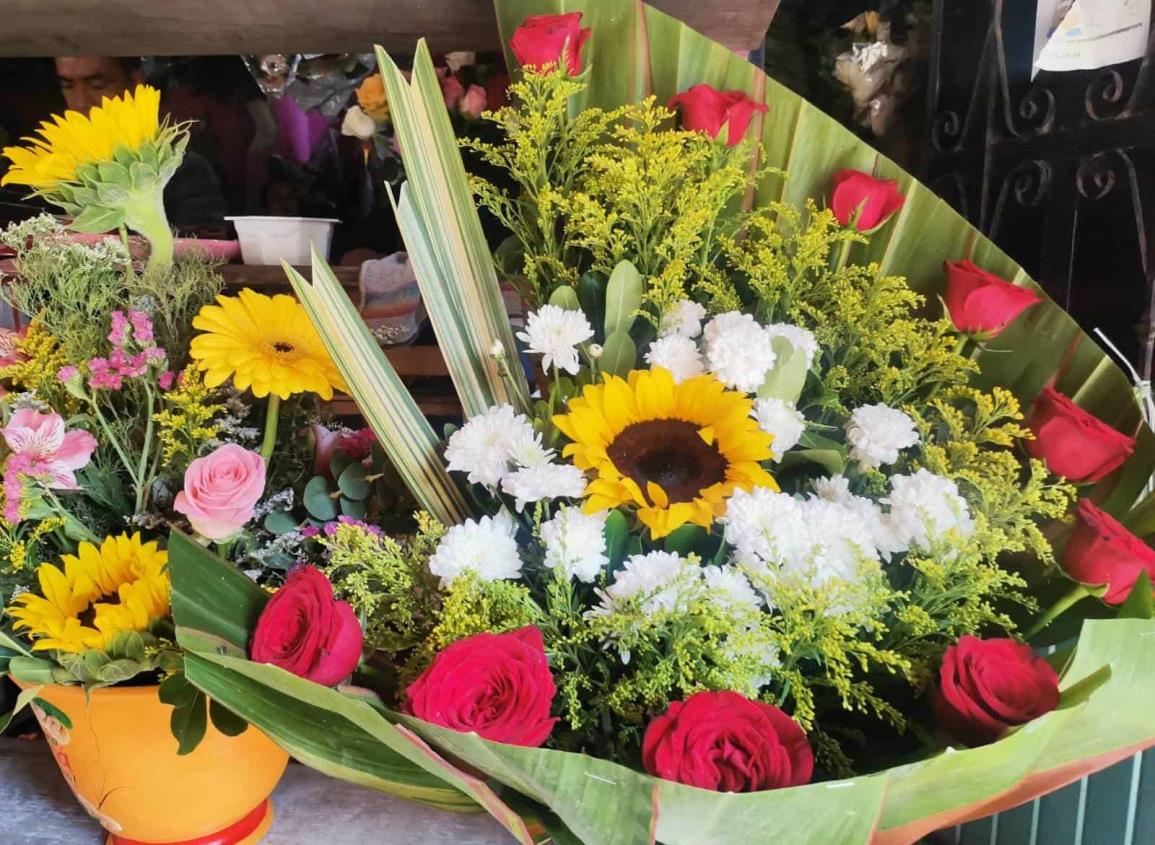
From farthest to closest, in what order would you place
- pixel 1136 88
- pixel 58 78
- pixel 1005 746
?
pixel 58 78, pixel 1136 88, pixel 1005 746

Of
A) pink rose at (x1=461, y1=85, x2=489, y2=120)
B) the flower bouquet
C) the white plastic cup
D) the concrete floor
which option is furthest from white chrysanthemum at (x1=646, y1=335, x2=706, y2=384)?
pink rose at (x1=461, y1=85, x2=489, y2=120)

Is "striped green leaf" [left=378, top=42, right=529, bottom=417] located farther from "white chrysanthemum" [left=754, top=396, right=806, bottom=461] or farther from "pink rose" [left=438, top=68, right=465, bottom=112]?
"pink rose" [left=438, top=68, right=465, bottom=112]

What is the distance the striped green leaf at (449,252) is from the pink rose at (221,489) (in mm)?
145

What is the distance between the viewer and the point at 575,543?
1.45 ft

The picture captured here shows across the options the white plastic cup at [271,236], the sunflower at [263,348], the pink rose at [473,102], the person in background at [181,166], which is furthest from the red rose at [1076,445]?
the person in background at [181,166]

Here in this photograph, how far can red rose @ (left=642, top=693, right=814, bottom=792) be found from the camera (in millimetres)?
354

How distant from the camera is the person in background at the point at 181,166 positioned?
1.42 metres

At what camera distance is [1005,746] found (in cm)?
33

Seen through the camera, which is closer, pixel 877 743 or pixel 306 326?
pixel 877 743

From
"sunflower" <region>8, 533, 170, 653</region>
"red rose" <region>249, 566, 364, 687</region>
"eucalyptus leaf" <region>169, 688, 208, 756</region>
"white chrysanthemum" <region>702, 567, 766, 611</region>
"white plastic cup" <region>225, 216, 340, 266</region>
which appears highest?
"white chrysanthemum" <region>702, 567, 766, 611</region>

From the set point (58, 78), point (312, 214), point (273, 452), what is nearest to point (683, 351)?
point (273, 452)

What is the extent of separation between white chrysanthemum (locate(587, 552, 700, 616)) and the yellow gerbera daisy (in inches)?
18.1

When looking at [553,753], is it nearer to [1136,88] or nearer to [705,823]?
[705,823]

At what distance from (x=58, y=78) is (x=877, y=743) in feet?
5.71
